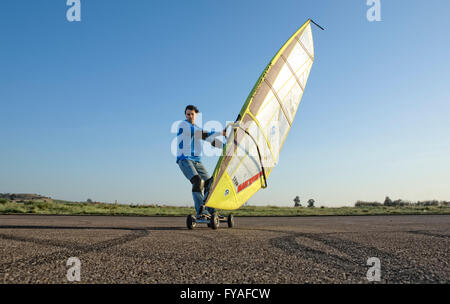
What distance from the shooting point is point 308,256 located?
10.5 feet

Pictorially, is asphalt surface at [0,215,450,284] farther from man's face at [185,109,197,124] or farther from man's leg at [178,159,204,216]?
man's face at [185,109,197,124]

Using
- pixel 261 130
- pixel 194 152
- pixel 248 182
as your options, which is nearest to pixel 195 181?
pixel 194 152

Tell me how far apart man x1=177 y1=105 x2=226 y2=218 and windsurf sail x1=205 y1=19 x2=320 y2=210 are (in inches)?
11.9

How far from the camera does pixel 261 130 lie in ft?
24.7

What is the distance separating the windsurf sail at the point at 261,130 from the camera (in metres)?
6.62

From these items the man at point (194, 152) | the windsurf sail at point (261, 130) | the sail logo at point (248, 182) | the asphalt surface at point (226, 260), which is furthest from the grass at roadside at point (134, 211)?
the asphalt surface at point (226, 260)

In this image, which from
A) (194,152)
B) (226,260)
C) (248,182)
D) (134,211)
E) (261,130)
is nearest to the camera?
(226,260)

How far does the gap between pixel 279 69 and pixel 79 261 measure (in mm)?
7058

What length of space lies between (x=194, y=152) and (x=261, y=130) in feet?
5.81

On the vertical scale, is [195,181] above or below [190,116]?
below

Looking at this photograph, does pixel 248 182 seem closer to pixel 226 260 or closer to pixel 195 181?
pixel 195 181

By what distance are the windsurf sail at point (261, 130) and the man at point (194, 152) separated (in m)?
0.30

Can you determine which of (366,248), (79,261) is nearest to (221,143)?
(366,248)

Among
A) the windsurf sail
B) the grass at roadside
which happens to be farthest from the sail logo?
the grass at roadside
